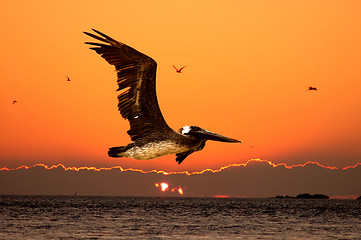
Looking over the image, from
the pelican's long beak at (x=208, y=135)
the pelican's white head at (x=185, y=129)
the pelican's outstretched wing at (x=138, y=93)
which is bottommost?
the pelican's long beak at (x=208, y=135)

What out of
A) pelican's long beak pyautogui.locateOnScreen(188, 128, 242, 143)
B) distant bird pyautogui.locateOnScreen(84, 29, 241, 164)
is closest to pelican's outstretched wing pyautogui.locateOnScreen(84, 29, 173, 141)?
distant bird pyautogui.locateOnScreen(84, 29, 241, 164)

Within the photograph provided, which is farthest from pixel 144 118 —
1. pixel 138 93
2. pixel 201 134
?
pixel 201 134

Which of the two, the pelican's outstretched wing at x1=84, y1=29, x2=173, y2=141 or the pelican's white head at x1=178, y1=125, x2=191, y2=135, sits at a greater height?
the pelican's outstretched wing at x1=84, y1=29, x2=173, y2=141

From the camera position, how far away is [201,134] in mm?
9680

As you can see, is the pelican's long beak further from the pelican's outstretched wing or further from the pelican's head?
the pelican's outstretched wing

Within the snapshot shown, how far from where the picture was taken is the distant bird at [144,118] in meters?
9.95

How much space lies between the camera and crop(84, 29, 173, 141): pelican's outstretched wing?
989cm

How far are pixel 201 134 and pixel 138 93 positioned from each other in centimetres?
163

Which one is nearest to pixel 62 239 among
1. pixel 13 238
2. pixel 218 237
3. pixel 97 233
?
pixel 13 238

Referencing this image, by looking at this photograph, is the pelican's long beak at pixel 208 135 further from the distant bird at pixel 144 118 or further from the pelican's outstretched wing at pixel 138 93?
the pelican's outstretched wing at pixel 138 93

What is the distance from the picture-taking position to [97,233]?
210 ft

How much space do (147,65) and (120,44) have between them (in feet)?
2.89

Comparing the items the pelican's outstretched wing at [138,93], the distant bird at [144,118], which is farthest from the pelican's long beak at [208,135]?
the pelican's outstretched wing at [138,93]

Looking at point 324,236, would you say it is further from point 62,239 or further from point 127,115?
point 127,115
